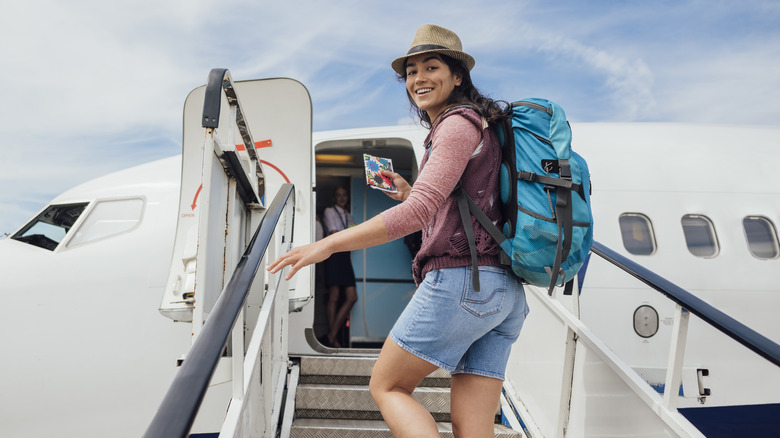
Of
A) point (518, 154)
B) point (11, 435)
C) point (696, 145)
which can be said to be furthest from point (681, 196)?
point (11, 435)

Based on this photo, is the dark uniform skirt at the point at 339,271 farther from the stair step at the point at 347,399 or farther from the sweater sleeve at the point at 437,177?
the sweater sleeve at the point at 437,177

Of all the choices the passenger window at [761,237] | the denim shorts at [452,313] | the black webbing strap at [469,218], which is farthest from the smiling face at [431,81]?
the passenger window at [761,237]

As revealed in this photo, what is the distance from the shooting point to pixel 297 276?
385 centimetres

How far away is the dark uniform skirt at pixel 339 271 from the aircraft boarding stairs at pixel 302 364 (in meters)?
2.15

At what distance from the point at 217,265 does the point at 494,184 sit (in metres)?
1.18

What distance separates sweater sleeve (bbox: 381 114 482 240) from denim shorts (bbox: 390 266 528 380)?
180mm

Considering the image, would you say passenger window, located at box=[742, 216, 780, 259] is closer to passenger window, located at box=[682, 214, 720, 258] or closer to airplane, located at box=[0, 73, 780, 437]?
airplane, located at box=[0, 73, 780, 437]

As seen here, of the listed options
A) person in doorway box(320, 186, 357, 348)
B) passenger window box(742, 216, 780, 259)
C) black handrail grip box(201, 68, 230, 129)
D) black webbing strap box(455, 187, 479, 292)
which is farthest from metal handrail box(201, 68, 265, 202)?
passenger window box(742, 216, 780, 259)

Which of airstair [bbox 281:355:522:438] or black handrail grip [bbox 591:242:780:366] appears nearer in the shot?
black handrail grip [bbox 591:242:780:366]

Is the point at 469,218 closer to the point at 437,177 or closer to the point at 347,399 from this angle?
the point at 437,177

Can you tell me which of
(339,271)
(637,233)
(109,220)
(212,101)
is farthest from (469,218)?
(339,271)

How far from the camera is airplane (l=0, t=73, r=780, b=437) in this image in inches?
148

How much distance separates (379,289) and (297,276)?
120 inches

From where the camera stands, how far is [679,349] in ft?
6.77
